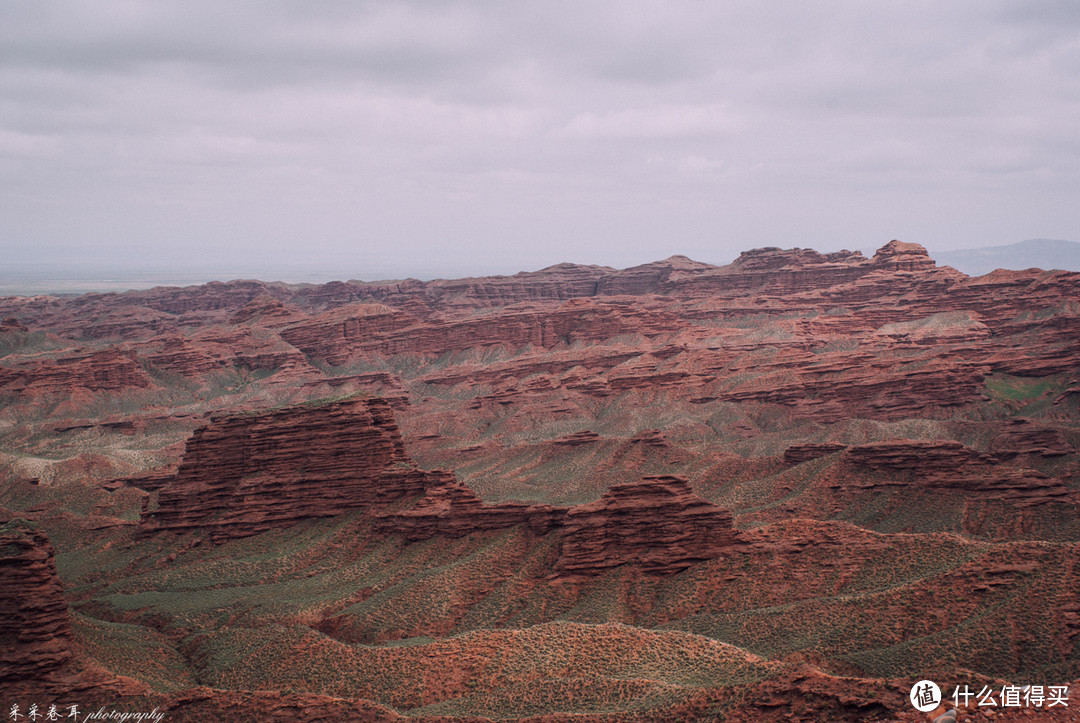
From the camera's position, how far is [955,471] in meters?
78.9

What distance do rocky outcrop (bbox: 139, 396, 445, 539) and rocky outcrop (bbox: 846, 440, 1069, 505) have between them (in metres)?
42.3

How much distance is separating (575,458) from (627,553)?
189 ft

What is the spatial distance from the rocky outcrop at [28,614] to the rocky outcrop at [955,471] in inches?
2663

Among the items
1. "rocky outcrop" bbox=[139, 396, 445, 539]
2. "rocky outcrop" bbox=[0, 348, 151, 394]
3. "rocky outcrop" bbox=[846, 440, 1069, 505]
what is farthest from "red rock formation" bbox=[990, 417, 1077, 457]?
"rocky outcrop" bbox=[0, 348, 151, 394]

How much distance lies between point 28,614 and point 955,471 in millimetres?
70540

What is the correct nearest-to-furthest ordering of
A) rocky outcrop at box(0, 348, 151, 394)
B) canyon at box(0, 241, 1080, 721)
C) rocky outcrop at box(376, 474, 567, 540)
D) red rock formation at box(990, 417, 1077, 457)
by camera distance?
canyon at box(0, 241, 1080, 721)
rocky outcrop at box(376, 474, 567, 540)
red rock formation at box(990, 417, 1077, 457)
rocky outcrop at box(0, 348, 151, 394)

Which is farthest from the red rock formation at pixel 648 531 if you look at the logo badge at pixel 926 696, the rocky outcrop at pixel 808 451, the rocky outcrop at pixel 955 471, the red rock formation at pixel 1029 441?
the red rock formation at pixel 1029 441

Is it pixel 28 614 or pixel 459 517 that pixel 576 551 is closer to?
pixel 459 517

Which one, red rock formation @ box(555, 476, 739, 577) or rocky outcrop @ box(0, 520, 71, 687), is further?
red rock formation @ box(555, 476, 739, 577)

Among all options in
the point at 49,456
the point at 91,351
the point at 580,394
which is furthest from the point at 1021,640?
the point at 91,351

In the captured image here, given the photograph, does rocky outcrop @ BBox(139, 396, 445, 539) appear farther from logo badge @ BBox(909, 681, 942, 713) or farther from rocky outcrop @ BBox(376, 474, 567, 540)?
logo badge @ BBox(909, 681, 942, 713)

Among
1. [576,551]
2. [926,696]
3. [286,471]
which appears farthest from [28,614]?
[926,696]

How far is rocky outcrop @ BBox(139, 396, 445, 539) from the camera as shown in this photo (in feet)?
255

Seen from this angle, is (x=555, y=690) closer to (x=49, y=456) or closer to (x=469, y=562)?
(x=469, y=562)
